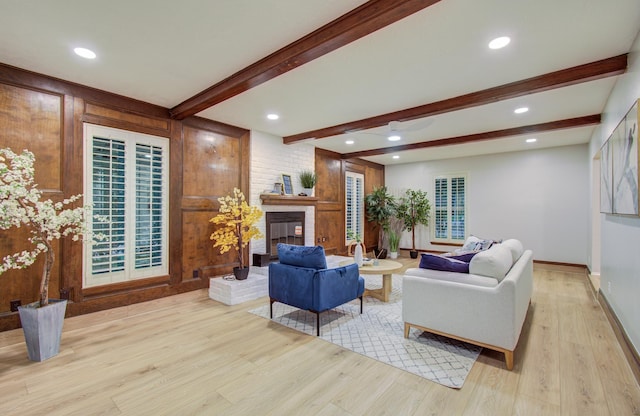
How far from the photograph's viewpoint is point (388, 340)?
2896 mm

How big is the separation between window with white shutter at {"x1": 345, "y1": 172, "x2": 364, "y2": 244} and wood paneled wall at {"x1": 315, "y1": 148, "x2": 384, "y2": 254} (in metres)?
0.16

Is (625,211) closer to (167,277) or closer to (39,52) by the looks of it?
(167,277)

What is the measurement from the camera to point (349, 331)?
311 cm

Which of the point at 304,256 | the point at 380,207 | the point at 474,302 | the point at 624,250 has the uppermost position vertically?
the point at 380,207

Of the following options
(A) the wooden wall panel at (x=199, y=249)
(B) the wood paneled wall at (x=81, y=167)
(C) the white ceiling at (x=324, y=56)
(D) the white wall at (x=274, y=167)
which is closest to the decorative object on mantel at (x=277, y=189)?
(D) the white wall at (x=274, y=167)

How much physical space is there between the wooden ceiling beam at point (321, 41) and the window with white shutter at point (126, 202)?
132 cm

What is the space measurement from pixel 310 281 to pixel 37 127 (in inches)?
137

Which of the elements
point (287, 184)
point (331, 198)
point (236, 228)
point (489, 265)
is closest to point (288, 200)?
point (287, 184)

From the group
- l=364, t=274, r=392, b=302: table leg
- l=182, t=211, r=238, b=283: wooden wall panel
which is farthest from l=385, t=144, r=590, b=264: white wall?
l=182, t=211, r=238, b=283: wooden wall panel

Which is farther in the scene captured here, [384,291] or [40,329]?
[384,291]

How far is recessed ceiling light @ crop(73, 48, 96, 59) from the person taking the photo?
275cm

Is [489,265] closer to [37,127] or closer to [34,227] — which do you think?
[34,227]

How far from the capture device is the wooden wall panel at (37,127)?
3.09 meters

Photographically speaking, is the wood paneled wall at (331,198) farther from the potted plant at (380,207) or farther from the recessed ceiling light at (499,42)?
the recessed ceiling light at (499,42)
